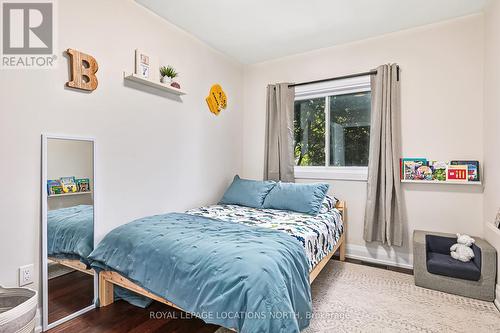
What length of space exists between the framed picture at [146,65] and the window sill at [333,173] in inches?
81.6

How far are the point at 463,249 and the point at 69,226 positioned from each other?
10.5ft

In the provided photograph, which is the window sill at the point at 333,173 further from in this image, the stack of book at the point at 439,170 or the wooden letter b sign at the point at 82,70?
the wooden letter b sign at the point at 82,70

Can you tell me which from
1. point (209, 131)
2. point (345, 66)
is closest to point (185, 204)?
point (209, 131)

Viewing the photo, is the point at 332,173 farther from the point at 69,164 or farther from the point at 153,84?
the point at 69,164

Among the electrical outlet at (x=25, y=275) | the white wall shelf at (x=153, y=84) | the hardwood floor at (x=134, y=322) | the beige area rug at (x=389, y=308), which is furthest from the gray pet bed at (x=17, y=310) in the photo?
the white wall shelf at (x=153, y=84)

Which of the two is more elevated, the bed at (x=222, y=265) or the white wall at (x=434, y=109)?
the white wall at (x=434, y=109)

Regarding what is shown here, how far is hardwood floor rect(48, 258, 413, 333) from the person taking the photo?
1.76m

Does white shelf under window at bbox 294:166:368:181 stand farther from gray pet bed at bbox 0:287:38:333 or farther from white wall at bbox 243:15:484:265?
gray pet bed at bbox 0:287:38:333

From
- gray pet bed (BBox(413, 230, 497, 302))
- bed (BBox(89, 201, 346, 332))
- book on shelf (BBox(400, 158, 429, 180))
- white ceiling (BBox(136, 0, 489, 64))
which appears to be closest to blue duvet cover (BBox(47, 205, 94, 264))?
bed (BBox(89, 201, 346, 332))

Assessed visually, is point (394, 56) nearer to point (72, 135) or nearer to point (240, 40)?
point (240, 40)

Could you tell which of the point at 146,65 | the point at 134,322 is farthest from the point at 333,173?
the point at 134,322

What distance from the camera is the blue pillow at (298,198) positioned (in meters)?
2.71

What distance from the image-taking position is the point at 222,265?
1.42 meters

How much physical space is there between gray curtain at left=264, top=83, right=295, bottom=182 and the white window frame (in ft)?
0.51
